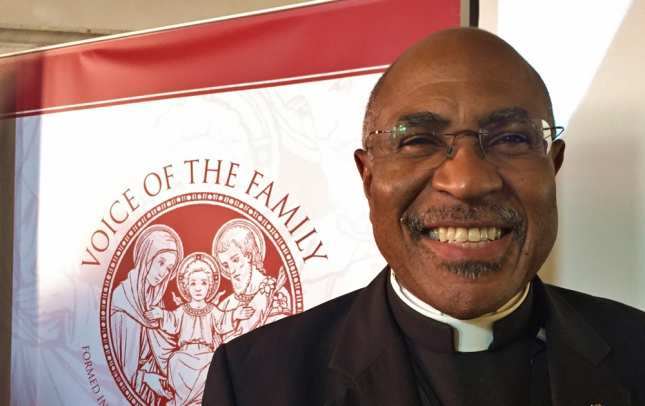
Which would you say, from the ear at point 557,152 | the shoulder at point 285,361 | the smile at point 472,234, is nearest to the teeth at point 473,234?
the smile at point 472,234

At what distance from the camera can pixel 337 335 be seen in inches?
45.1

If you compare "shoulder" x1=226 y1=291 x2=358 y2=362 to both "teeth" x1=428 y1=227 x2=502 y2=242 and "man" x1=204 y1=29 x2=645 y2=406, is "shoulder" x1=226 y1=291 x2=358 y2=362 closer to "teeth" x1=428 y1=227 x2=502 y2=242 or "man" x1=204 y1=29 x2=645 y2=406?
"man" x1=204 y1=29 x2=645 y2=406

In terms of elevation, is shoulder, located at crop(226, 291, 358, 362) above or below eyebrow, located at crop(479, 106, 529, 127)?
below

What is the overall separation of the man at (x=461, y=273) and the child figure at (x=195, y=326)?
57 cm

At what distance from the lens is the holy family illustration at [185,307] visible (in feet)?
5.44

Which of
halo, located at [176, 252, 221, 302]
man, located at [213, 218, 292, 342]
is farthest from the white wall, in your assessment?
halo, located at [176, 252, 221, 302]

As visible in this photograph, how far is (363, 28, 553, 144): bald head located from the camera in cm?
99

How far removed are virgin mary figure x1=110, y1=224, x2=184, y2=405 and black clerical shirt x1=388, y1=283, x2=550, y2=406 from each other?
924 mm

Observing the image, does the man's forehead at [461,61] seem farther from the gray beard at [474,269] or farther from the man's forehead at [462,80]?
the gray beard at [474,269]

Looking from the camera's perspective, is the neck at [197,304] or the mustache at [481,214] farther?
the neck at [197,304]

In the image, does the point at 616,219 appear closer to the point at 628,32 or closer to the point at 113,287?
the point at 628,32

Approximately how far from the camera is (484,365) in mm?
1027

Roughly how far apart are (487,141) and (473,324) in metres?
0.33

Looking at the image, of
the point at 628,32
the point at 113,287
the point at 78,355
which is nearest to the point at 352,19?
the point at 628,32
